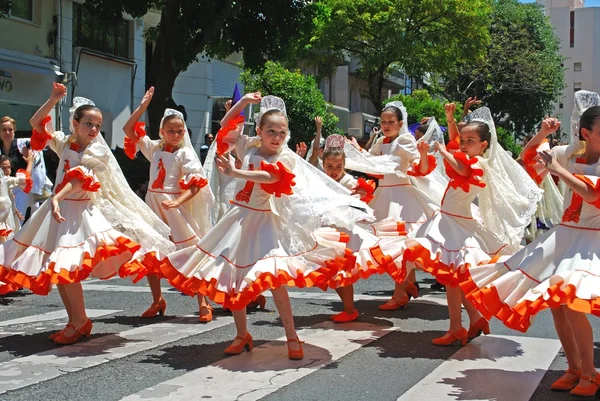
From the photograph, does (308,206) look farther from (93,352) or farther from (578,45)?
(578,45)

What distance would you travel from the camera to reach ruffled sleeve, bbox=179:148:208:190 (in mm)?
8078

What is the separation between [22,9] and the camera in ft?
71.8

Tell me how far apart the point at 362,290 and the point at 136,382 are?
534 centimetres

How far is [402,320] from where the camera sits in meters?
8.38

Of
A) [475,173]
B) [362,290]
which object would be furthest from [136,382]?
[362,290]

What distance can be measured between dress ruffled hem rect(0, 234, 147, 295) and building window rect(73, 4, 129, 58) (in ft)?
55.8

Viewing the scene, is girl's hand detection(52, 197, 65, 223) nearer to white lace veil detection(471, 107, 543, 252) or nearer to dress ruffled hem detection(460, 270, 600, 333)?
dress ruffled hem detection(460, 270, 600, 333)

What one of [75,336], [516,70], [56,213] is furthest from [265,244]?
[516,70]

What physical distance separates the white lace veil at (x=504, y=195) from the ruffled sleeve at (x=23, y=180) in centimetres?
565

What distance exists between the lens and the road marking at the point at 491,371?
553 cm

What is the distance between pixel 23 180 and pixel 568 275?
729cm

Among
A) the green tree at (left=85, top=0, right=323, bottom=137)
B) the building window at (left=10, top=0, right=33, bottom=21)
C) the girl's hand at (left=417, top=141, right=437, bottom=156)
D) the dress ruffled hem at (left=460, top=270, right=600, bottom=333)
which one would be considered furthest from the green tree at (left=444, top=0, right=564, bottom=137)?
the dress ruffled hem at (left=460, top=270, right=600, bottom=333)

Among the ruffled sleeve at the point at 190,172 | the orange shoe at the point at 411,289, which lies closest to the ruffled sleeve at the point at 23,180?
the ruffled sleeve at the point at 190,172

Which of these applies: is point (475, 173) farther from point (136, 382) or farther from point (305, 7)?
point (305, 7)
